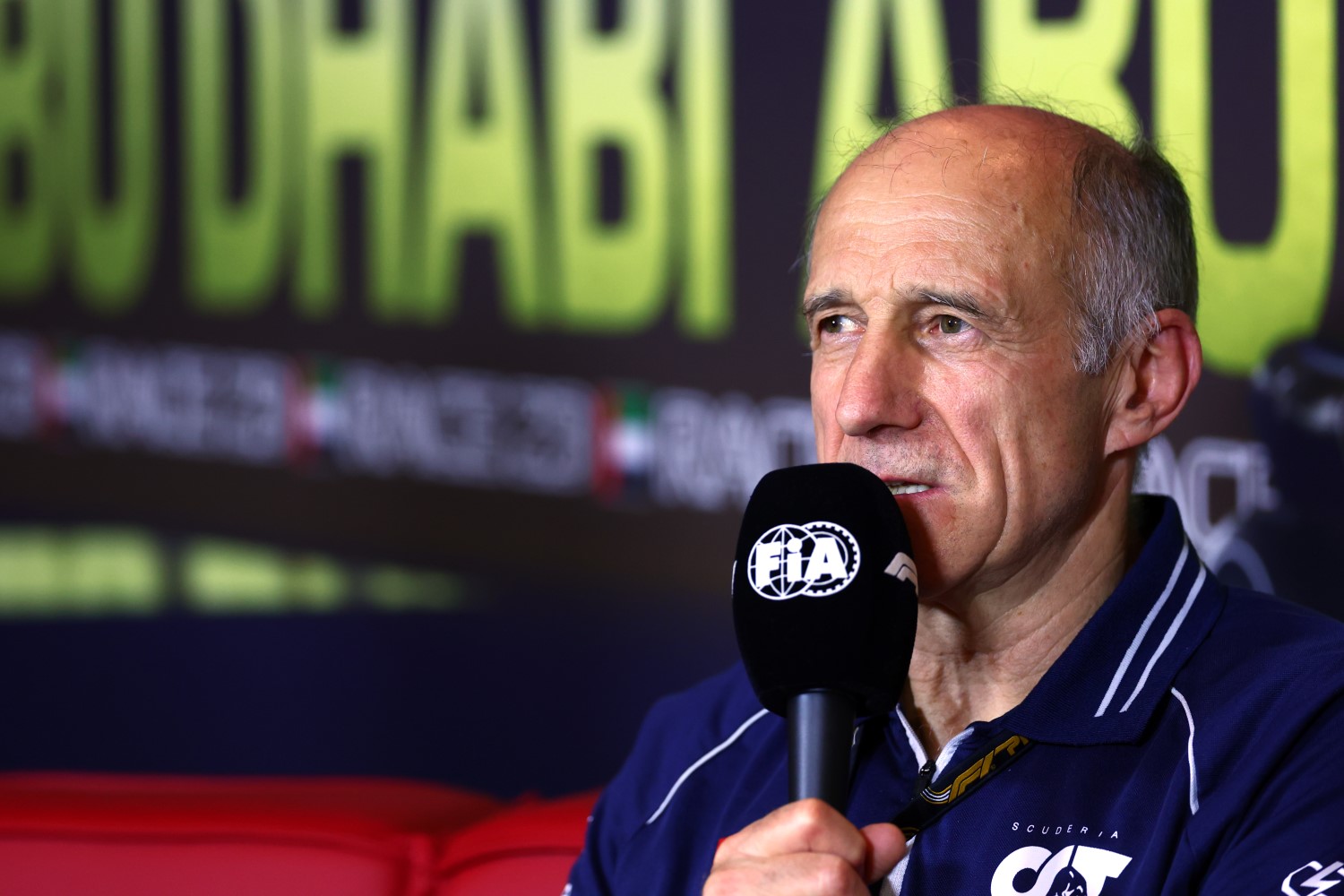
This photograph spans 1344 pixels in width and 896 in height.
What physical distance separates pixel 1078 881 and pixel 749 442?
112 cm

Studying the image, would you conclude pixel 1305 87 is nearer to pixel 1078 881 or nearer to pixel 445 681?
pixel 1078 881

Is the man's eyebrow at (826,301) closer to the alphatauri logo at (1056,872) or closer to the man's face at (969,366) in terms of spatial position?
the man's face at (969,366)

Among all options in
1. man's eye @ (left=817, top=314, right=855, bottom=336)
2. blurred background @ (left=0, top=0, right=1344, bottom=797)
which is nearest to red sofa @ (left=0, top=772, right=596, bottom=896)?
man's eye @ (left=817, top=314, right=855, bottom=336)

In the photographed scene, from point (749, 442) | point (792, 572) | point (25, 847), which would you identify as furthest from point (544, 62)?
point (792, 572)

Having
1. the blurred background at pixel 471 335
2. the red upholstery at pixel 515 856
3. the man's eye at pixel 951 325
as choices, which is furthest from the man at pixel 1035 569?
the blurred background at pixel 471 335

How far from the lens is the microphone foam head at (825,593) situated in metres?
0.97

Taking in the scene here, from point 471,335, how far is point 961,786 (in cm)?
147

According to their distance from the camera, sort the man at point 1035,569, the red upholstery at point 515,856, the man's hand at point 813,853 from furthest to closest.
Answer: the red upholstery at point 515,856, the man at point 1035,569, the man's hand at point 813,853

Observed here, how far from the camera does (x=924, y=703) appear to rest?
Answer: 130cm

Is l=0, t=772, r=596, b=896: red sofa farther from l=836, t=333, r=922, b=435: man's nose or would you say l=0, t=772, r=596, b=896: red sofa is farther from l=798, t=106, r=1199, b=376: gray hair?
l=798, t=106, r=1199, b=376: gray hair

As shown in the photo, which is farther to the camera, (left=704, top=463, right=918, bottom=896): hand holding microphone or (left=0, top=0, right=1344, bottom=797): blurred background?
(left=0, top=0, right=1344, bottom=797): blurred background

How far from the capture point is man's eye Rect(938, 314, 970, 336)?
1.21 metres

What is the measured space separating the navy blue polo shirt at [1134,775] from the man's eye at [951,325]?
0.23 meters

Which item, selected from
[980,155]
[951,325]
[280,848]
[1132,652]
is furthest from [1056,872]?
[280,848]
